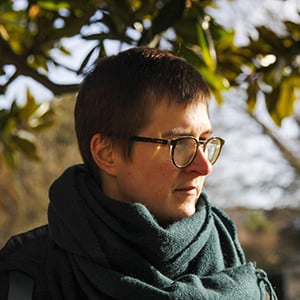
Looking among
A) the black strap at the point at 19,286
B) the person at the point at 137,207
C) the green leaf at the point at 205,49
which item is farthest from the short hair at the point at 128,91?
the green leaf at the point at 205,49

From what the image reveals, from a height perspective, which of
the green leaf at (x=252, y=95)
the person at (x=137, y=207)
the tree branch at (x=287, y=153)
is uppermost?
the person at (x=137, y=207)

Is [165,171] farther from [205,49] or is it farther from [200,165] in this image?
[205,49]

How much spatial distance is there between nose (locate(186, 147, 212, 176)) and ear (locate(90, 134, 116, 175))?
0.17m

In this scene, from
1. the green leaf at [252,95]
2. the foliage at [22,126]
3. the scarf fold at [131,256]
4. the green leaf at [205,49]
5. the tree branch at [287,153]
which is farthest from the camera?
the tree branch at [287,153]

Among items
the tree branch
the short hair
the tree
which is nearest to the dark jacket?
the short hair

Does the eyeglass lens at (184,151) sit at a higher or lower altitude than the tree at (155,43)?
higher

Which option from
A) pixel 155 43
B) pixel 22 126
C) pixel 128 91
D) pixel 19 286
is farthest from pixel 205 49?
pixel 22 126

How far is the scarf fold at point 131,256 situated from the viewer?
4.44 ft

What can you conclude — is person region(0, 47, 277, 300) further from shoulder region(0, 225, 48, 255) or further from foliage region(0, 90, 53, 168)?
foliage region(0, 90, 53, 168)

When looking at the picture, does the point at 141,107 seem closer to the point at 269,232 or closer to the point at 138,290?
the point at 138,290

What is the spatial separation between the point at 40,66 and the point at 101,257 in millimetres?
1662

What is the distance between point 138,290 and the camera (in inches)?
52.3

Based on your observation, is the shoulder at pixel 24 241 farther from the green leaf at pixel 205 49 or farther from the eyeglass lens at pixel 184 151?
the green leaf at pixel 205 49

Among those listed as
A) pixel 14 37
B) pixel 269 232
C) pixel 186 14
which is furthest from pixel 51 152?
pixel 186 14
